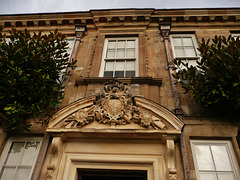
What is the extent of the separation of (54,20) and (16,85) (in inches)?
174

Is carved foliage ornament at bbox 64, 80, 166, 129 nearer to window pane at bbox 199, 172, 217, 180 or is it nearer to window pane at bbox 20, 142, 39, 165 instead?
window pane at bbox 20, 142, 39, 165

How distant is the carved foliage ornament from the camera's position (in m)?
4.25

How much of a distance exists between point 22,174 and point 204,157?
13.3 feet

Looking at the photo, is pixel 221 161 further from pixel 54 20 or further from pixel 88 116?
pixel 54 20

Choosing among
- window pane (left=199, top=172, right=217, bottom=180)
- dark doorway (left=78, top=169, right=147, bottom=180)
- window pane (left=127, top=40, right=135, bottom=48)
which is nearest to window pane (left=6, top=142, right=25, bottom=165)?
dark doorway (left=78, top=169, right=147, bottom=180)

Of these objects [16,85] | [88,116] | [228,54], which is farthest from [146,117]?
[16,85]

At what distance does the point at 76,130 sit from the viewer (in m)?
4.11

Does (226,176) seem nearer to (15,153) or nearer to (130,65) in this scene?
(130,65)

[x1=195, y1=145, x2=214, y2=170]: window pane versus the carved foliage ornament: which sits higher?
the carved foliage ornament

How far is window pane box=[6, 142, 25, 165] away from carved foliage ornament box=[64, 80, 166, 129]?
129 cm

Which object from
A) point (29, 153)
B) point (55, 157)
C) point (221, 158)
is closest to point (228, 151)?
point (221, 158)

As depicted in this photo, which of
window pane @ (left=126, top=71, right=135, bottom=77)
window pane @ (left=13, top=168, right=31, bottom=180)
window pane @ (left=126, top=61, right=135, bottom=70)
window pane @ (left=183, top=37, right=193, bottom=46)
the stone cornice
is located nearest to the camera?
window pane @ (left=13, top=168, right=31, bottom=180)

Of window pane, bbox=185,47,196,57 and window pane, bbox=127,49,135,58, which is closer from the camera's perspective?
window pane, bbox=185,47,196,57

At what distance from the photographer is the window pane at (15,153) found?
14.0 ft
